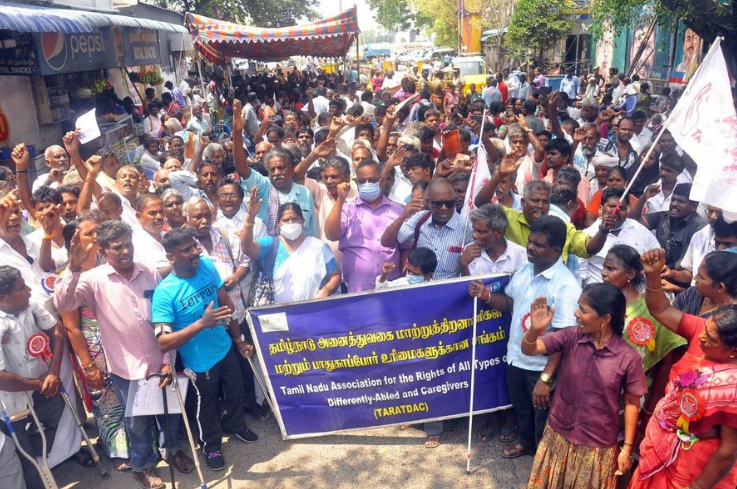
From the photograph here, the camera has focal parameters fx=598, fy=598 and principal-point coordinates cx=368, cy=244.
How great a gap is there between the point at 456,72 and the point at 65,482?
22.1 metres

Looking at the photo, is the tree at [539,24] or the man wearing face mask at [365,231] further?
the tree at [539,24]

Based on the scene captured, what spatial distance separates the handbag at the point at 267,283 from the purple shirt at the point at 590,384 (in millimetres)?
2099

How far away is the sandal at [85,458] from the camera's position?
4.36 m

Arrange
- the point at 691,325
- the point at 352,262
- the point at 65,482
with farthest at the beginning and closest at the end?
the point at 352,262 < the point at 65,482 < the point at 691,325

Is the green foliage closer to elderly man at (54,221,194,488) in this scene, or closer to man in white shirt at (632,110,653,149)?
man in white shirt at (632,110,653,149)

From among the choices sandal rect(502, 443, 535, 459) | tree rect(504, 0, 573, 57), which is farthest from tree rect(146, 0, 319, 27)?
sandal rect(502, 443, 535, 459)

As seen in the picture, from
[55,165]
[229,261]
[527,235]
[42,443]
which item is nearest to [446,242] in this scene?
[527,235]

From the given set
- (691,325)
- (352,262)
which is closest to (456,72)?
(352,262)

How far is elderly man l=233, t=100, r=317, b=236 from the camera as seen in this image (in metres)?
5.21

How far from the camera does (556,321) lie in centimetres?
363

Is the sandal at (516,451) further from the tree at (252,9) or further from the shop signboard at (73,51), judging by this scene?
Result: the tree at (252,9)

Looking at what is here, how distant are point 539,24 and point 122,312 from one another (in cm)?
2661

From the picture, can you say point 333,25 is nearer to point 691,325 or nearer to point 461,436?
point 461,436

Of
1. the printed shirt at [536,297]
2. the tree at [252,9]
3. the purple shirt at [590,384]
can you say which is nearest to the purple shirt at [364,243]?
the printed shirt at [536,297]
